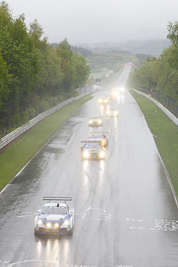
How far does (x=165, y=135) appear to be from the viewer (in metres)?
65.3

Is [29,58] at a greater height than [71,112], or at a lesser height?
greater

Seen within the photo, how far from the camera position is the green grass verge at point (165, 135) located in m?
45.4

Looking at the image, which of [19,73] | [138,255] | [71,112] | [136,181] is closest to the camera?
[138,255]

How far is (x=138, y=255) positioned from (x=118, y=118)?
6240cm

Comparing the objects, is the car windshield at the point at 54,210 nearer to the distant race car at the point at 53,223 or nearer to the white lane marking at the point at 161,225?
the distant race car at the point at 53,223

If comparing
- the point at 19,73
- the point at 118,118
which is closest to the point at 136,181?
the point at 19,73

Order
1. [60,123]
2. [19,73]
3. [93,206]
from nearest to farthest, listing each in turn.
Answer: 1. [93,206]
2. [19,73]
3. [60,123]

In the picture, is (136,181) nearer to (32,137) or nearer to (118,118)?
(32,137)

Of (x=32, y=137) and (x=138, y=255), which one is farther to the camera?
(x=32, y=137)

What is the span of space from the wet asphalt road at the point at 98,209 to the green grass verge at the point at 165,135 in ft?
3.34

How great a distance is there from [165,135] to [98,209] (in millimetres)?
35626

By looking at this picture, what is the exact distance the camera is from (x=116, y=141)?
59.8 metres

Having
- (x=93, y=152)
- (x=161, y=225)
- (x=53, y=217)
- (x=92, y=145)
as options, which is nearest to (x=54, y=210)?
(x=53, y=217)

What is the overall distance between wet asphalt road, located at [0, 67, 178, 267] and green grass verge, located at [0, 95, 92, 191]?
3.34 ft
